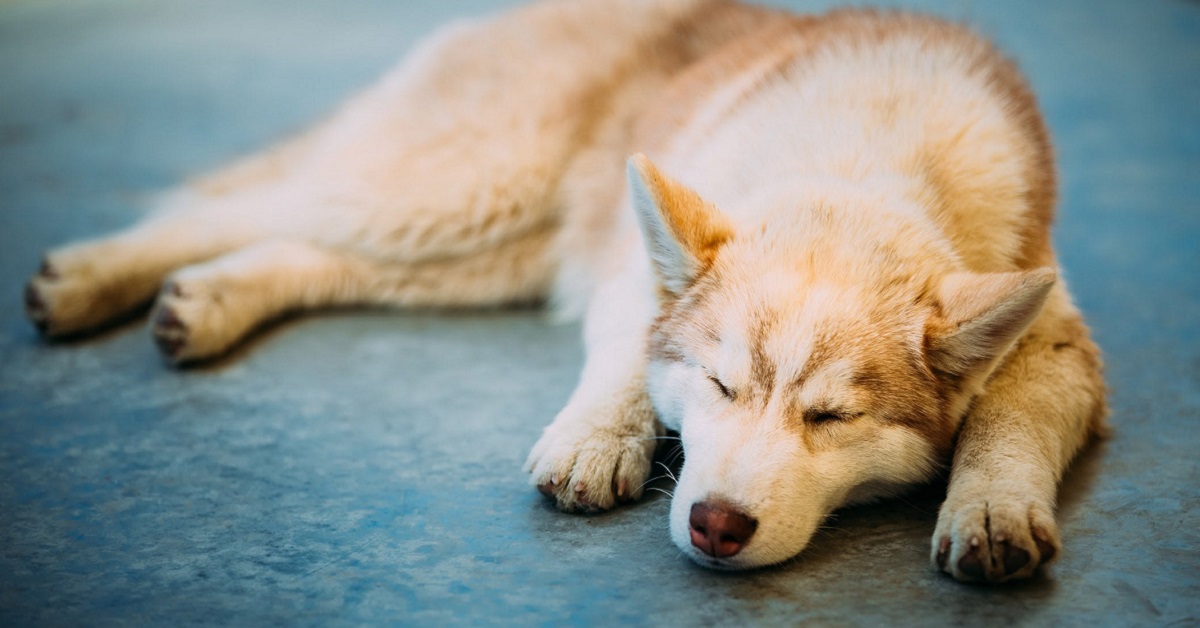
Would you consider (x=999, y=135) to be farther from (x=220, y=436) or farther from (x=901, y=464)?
(x=220, y=436)

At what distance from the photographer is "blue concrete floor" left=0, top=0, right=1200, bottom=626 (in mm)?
2223

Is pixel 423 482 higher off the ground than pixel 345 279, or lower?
lower

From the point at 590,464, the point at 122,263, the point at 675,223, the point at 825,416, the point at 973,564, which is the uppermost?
the point at 675,223

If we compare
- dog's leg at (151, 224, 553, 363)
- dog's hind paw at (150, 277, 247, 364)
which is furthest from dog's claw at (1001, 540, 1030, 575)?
dog's hind paw at (150, 277, 247, 364)

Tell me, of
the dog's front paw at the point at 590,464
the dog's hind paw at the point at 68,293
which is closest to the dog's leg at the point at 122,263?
the dog's hind paw at the point at 68,293

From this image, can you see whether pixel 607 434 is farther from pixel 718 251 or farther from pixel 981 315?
pixel 981 315

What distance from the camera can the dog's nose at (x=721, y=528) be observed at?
86.8 inches

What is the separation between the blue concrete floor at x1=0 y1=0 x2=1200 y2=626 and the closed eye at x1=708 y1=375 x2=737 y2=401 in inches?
14.7

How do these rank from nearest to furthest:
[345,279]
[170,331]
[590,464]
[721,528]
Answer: [721,528] → [590,464] → [170,331] → [345,279]

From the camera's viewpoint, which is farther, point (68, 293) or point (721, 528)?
point (68, 293)

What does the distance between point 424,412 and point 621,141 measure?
1.40 m

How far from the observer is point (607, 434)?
8.82 feet

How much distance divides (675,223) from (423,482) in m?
0.94

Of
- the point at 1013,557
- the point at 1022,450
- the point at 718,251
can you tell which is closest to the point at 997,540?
the point at 1013,557
